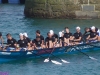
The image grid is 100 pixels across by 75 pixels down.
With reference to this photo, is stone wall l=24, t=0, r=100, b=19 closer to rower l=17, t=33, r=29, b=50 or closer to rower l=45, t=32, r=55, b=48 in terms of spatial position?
rower l=45, t=32, r=55, b=48

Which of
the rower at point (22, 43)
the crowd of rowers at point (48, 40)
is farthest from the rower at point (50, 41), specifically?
the rower at point (22, 43)

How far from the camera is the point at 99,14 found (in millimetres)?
36750

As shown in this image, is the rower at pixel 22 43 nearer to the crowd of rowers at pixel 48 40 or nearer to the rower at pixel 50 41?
the crowd of rowers at pixel 48 40

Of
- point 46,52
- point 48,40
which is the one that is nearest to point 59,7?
point 48,40

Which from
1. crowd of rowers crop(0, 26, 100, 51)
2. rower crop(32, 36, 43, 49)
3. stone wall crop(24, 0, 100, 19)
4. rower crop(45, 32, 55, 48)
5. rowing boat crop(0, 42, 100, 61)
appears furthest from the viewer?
stone wall crop(24, 0, 100, 19)

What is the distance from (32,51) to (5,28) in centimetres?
1243

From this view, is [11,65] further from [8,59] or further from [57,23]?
[57,23]

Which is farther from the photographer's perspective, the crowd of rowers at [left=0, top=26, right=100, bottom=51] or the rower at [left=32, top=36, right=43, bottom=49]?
the rower at [left=32, top=36, right=43, bottom=49]

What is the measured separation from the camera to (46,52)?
22.8 meters

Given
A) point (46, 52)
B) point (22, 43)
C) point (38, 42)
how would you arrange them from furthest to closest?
1. point (38, 42)
2. point (46, 52)
3. point (22, 43)

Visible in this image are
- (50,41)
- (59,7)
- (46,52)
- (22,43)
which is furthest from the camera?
(59,7)

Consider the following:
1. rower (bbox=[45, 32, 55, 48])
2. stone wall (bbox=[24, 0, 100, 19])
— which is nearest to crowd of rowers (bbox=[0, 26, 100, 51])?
rower (bbox=[45, 32, 55, 48])

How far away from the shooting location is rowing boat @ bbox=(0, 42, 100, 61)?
22.0 metres

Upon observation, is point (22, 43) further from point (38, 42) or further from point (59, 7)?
point (59, 7)
